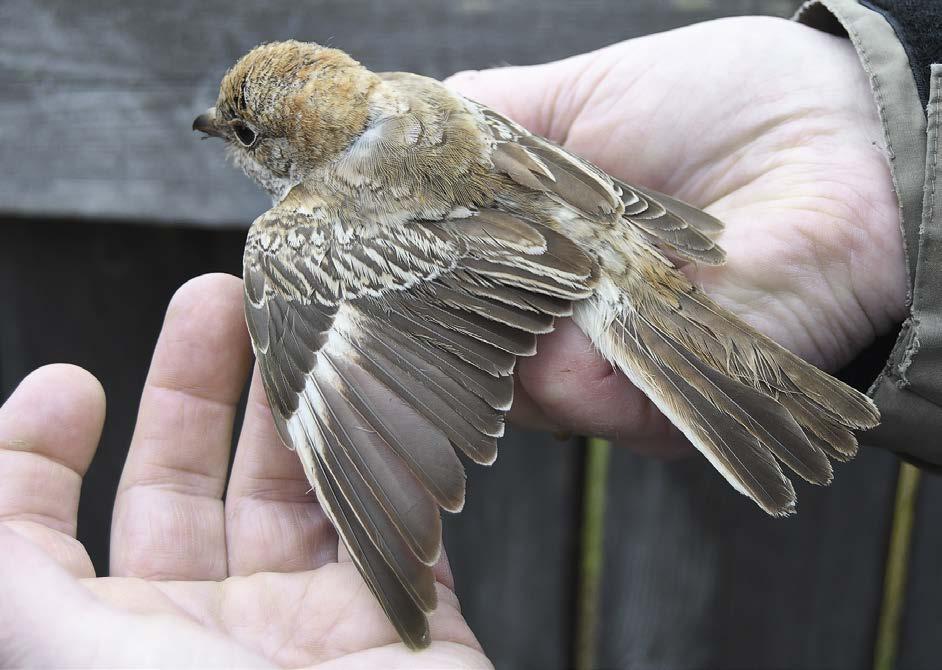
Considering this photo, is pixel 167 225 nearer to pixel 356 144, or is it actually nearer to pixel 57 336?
pixel 57 336

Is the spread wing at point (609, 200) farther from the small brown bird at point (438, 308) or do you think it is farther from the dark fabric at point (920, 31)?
the dark fabric at point (920, 31)

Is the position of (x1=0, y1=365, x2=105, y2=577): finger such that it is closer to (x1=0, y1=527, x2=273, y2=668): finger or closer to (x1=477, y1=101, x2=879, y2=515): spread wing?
(x1=0, y1=527, x2=273, y2=668): finger

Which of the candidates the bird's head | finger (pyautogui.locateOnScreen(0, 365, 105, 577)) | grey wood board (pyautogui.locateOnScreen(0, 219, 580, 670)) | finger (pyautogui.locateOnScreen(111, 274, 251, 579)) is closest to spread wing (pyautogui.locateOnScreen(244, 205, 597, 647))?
finger (pyautogui.locateOnScreen(111, 274, 251, 579))

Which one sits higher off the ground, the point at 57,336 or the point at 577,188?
the point at 577,188

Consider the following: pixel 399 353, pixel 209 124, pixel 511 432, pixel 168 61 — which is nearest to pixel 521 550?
pixel 511 432

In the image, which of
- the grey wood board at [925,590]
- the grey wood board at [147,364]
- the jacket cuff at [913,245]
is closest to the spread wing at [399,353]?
the jacket cuff at [913,245]

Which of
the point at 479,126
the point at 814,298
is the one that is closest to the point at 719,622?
the point at 814,298
